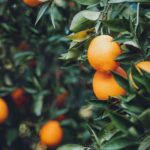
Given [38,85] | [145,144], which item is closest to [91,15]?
[145,144]

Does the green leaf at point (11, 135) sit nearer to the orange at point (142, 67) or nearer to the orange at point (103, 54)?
the orange at point (103, 54)

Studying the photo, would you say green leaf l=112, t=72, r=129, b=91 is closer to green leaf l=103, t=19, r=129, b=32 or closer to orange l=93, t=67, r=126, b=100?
orange l=93, t=67, r=126, b=100

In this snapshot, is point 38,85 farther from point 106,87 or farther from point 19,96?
point 106,87

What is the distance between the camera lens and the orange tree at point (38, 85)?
121 inches

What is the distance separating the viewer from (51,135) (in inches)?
114

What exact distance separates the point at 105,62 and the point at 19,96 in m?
1.50

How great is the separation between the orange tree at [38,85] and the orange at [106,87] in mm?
1201

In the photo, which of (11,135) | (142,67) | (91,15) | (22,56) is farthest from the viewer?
(22,56)

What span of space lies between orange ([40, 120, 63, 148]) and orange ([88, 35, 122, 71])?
1.23 meters

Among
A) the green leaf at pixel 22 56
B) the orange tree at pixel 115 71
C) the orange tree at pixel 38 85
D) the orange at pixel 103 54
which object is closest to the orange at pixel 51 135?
the orange tree at pixel 38 85

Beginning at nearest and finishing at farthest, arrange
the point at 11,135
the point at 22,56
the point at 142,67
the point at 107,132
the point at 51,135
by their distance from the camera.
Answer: the point at 142,67 < the point at 107,132 < the point at 51,135 < the point at 11,135 < the point at 22,56

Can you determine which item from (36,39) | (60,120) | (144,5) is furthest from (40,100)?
(144,5)

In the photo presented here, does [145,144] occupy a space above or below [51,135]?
above

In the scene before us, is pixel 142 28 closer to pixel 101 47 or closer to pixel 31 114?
pixel 101 47
